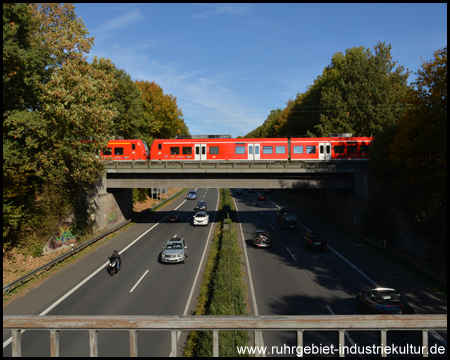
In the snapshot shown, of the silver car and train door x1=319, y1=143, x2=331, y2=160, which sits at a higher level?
train door x1=319, y1=143, x2=331, y2=160

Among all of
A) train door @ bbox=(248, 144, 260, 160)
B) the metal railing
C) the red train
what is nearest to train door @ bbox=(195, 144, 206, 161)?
the red train

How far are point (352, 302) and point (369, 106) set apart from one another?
3832cm

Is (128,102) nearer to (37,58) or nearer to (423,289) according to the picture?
(37,58)

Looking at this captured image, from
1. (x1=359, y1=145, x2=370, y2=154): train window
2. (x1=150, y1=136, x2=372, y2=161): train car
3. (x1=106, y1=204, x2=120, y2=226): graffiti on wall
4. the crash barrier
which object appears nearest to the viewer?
the crash barrier

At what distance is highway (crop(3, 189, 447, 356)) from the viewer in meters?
12.7

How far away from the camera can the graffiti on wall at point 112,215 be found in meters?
37.1

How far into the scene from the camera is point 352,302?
1720cm

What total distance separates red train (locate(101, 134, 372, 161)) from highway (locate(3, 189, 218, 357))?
12.2m

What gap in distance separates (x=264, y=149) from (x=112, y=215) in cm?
1992

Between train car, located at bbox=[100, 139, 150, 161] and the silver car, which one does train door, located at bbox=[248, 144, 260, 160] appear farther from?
the silver car

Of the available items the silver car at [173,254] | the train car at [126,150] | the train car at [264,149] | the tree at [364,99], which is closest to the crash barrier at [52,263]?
the silver car at [173,254]

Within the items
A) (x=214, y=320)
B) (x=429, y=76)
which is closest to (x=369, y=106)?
(x=429, y=76)

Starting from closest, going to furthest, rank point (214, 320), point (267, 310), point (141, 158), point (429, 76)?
point (214, 320) → point (267, 310) → point (429, 76) → point (141, 158)

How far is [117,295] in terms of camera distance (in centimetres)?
1853
